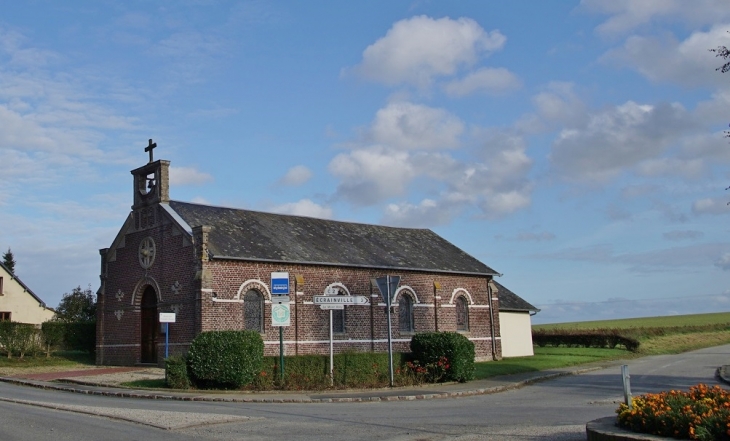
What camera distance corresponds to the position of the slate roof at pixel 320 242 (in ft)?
97.8

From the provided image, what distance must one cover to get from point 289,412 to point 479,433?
5357 mm

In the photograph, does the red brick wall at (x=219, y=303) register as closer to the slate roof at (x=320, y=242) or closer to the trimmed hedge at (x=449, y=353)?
the slate roof at (x=320, y=242)

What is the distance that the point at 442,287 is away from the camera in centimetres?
3556

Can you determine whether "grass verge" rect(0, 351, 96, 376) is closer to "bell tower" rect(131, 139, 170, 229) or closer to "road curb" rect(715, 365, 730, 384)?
"bell tower" rect(131, 139, 170, 229)

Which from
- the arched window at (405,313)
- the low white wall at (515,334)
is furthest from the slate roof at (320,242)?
the low white wall at (515,334)

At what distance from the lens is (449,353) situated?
78.5 ft

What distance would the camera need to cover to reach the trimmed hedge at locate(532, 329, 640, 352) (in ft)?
148

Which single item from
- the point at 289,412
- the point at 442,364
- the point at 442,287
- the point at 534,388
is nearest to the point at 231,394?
the point at 289,412

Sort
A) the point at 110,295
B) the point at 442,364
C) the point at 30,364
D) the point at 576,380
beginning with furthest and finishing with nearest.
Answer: the point at 110,295 → the point at 30,364 → the point at 576,380 → the point at 442,364

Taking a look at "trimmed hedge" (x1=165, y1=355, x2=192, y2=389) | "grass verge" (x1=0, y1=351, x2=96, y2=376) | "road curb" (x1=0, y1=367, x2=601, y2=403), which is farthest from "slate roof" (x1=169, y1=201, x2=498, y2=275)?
"grass verge" (x1=0, y1=351, x2=96, y2=376)

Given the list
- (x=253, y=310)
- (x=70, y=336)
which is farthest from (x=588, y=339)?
(x=70, y=336)

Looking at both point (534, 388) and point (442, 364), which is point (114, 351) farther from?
point (534, 388)

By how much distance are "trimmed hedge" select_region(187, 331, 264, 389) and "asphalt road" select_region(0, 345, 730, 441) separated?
285 centimetres

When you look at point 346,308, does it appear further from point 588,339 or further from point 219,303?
point 588,339
